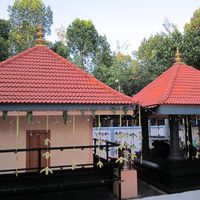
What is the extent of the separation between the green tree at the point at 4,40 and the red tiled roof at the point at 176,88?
15466mm

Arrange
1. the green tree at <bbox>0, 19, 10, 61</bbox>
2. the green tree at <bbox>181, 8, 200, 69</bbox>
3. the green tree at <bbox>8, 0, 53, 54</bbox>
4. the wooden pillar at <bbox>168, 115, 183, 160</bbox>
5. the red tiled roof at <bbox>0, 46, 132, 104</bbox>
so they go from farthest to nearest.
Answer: the green tree at <bbox>8, 0, 53, 54</bbox>
the green tree at <bbox>0, 19, 10, 61</bbox>
the green tree at <bbox>181, 8, 200, 69</bbox>
the wooden pillar at <bbox>168, 115, 183, 160</bbox>
the red tiled roof at <bbox>0, 46, 132, 104</bbox>

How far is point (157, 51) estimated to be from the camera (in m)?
23.5

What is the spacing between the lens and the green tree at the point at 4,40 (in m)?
24.1

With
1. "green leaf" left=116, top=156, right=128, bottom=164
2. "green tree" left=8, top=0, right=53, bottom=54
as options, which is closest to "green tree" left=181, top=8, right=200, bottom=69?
"green leaf" left=116, top=156, right=128, bottom=164

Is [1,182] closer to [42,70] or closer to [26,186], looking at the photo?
[26,186]

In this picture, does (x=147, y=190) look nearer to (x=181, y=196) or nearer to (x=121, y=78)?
(x=181, y=196)

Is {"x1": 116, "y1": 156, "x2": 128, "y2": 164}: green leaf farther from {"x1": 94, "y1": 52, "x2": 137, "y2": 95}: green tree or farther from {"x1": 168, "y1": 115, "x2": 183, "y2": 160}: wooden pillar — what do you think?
{"x1": 94, "y1": 52, "x2": 137, "y2": 95}: green tree

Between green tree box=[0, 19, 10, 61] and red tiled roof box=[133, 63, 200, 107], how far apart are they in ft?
50.7

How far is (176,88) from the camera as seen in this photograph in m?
10.9

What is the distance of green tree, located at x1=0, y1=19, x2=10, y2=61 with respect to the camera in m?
24.1

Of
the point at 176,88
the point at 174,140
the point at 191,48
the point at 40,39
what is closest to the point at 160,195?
the point at 174,140

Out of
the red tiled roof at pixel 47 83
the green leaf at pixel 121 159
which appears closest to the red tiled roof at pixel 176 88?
the red tiled roof at pixel 47 83

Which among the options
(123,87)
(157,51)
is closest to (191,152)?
(157,51)

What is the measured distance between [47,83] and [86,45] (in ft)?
85.8
